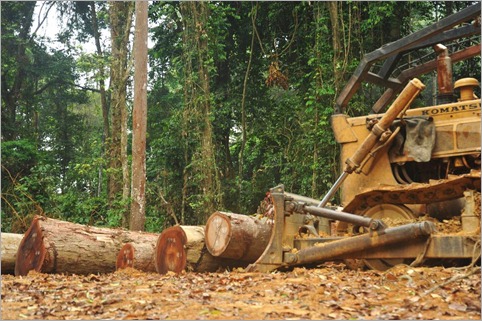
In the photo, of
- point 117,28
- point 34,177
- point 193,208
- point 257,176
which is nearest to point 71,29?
point 117,28

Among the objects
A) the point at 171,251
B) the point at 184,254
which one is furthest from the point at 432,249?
the point at 171,251

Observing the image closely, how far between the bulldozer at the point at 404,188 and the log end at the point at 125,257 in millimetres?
2263

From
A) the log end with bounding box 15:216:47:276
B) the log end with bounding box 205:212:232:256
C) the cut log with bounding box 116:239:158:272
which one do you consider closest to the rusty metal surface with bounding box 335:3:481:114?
the log end with bounding box 205:212:232:256

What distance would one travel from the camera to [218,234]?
914 centimetres

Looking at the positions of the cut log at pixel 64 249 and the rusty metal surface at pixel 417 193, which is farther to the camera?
the cut log at pixel 64 249

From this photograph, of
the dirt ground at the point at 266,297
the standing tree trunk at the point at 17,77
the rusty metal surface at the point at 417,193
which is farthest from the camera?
the standing tree trunk at the point at 17,77

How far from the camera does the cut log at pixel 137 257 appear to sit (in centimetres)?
962

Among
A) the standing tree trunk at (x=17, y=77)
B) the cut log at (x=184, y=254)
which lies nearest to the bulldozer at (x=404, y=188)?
the cut log at (x=184, y=254)

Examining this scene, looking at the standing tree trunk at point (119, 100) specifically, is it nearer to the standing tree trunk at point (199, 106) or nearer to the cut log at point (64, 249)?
the standing tree trunk at point (199, 106)

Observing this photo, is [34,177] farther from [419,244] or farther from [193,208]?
[419,244]

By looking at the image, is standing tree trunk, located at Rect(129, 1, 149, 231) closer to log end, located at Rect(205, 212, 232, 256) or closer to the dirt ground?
log end, located at Rect(205, 212, 232, 256)

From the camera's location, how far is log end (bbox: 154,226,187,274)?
922cm

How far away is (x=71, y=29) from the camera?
28484 mm

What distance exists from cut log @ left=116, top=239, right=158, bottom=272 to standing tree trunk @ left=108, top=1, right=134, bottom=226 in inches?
267
